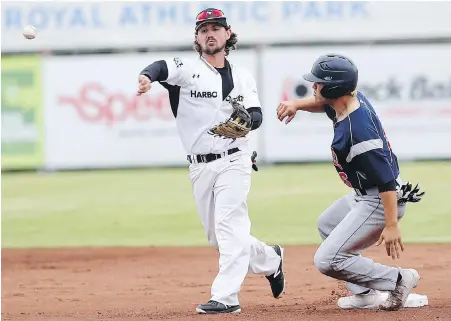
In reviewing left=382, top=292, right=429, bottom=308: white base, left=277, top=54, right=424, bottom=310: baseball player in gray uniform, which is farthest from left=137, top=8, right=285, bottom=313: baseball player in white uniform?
left=382, top=292, right=429, bottom=308: white base

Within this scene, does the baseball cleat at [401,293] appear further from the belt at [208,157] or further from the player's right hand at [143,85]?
the player's right hand at [143,85]

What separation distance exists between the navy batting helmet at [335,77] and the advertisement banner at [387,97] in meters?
10.3

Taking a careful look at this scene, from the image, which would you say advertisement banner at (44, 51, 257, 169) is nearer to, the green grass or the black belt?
the green grass

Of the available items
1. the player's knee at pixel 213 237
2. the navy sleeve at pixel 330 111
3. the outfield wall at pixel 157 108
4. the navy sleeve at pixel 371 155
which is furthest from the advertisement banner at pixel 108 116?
the navy sleeve at pixel 371 155

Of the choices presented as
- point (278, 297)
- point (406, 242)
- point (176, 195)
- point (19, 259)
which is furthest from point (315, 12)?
point (278, 297)

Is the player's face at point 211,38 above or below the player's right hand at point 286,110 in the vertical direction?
above

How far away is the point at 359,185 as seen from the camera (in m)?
5.21

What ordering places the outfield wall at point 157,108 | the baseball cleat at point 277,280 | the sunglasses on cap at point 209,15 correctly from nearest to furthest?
the sunglasses on cap at point 209,15 → the baseball cleat at point 277,280 → the outfield wall at point 157,108

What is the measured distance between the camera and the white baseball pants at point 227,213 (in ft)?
17.8

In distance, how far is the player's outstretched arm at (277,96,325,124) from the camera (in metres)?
5.36

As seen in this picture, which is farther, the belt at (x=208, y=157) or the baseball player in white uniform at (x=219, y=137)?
the belt at (x=208, y=157)

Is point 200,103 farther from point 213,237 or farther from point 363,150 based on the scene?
point 363,150

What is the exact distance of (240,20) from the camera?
1703 centimetres

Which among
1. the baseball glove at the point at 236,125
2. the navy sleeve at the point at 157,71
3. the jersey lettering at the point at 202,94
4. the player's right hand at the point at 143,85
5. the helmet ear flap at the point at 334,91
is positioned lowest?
the baseball glove at the point at 236,125
